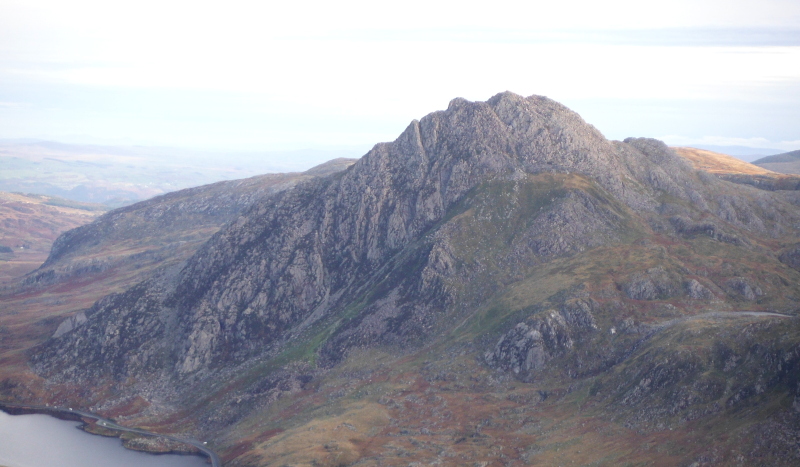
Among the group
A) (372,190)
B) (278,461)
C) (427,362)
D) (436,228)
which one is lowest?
(278,461)

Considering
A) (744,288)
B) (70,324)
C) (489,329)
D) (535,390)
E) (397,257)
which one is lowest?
(535,390)

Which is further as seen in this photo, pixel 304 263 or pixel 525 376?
pixel 304 263

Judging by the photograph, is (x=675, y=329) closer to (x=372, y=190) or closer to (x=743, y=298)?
(x=743, y=298)

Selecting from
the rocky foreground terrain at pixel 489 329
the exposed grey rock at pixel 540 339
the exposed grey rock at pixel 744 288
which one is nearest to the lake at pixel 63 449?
the rocky foreground terrain at pixel 489 329

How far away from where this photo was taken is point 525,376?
5197 inches

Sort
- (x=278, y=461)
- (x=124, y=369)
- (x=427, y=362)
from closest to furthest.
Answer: (x=278, y=461), (x=427, y=362), (x=124, y=369)

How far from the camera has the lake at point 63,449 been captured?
130 m

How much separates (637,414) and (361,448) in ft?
174

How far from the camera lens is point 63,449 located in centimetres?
13800

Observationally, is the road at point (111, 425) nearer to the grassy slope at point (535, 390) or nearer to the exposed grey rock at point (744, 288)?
the grassy slope at point (535, 390)

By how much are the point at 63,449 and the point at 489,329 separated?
350ft

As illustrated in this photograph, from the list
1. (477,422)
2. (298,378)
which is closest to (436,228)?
(298,378)

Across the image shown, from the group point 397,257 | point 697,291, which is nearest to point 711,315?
point 697,291

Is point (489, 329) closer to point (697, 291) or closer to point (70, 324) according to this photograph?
point (697, 291)
